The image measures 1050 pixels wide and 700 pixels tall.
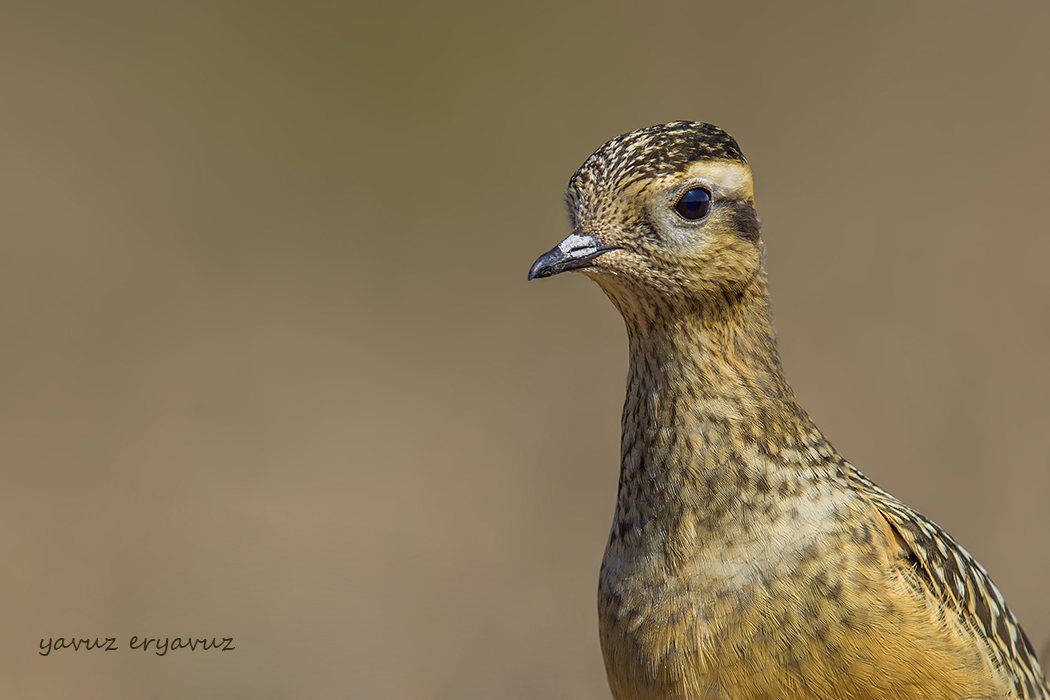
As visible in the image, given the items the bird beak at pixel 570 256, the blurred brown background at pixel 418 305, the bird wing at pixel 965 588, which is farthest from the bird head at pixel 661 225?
the blurred brown background at pixel 418 305

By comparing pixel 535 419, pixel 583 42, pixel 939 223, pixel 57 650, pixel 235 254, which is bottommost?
pixel 57 650

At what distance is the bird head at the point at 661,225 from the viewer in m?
5.27

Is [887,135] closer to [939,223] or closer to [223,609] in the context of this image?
[939,223]

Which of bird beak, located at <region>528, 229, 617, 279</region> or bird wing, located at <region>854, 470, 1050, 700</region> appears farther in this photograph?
bird wing, located at <region>854, 470, 1050, 700</region>

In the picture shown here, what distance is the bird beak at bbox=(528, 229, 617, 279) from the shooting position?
207 inches

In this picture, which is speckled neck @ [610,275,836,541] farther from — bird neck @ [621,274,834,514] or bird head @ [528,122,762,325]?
bird head @ [528,122,762,325]

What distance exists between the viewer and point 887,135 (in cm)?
1741

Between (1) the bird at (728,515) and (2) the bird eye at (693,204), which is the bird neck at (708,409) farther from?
(2) the bird eye at (693,204)

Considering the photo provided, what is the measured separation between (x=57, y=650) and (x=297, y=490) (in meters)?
4.15

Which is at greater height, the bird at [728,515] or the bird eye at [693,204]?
the bird eye at [693,204]

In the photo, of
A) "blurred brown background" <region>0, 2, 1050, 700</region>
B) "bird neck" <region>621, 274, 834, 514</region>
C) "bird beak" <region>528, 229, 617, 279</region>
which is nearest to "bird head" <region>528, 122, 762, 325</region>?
"bird beak" <region>528, 229, 617, 279</region>

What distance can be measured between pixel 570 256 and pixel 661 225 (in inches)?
17.6

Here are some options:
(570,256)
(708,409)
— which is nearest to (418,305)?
(570,256)

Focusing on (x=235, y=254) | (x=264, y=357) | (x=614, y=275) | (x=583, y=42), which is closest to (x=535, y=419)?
(x=264, y=357)
